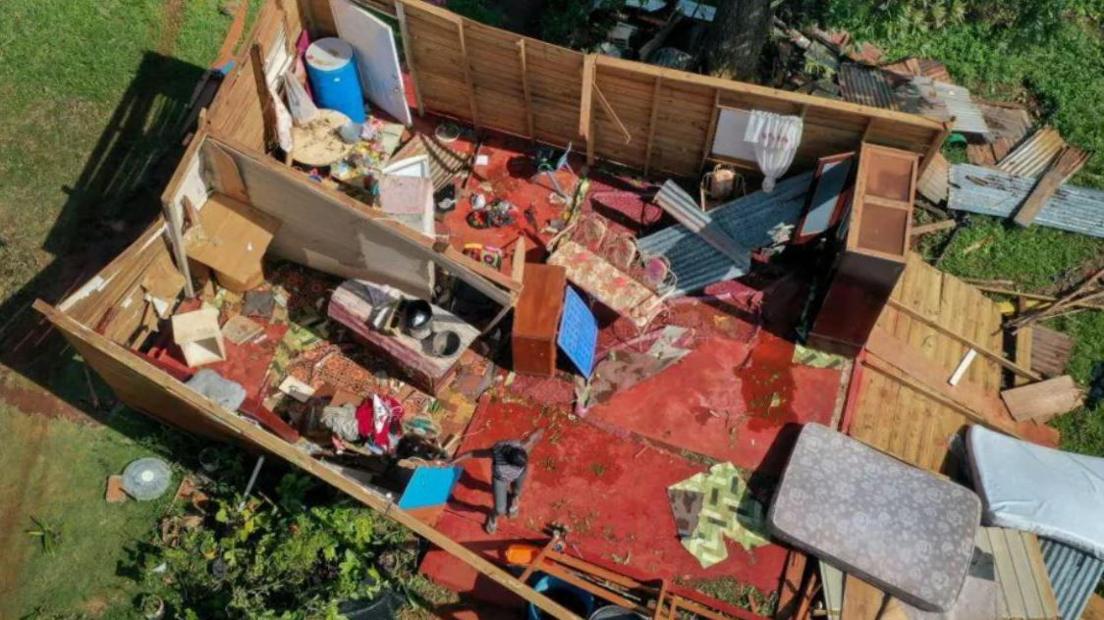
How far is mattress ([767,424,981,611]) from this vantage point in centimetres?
1172

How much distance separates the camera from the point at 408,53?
15.5 metres

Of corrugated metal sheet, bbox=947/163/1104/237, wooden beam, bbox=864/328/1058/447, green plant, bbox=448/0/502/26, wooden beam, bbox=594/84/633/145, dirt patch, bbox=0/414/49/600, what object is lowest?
dirt patch, bbox=0/414/49/600

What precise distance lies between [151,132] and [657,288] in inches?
380

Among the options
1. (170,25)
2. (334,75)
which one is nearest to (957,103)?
(334,75)

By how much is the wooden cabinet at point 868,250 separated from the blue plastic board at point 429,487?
6023mm

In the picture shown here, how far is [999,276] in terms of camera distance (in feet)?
51.3

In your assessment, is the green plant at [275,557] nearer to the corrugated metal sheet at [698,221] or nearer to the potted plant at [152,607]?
the potted plant at [152,607]

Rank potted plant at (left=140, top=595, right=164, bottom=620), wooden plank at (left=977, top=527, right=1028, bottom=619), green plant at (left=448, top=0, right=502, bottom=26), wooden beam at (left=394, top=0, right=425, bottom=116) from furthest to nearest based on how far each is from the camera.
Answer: green plant at (left=448, top=0, right=502, bottom=26), wooden beam at (left=394, top=0, right=425, bottom=116), potted plant at (left=140, top=595, right=164, bottom=620), wooden plank at (left=977, top=527, right=1028, bottom=619)

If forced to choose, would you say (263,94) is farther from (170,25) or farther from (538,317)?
(538,317)

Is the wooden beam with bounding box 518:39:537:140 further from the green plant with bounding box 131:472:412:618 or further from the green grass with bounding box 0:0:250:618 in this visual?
the green plant with bounding box 131:472:412:618

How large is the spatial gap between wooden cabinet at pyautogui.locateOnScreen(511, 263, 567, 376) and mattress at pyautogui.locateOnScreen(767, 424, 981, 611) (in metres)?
3.81

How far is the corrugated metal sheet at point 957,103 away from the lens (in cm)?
1706

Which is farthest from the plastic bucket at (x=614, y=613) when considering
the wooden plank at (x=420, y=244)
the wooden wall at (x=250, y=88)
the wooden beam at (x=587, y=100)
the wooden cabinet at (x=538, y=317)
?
the wooden wall at (x=250, y=88)

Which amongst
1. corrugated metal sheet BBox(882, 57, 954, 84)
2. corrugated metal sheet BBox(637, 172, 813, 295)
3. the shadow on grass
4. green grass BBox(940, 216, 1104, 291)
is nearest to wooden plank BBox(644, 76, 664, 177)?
corrugated metal sheet BBox(637, 172, 813, 295)
